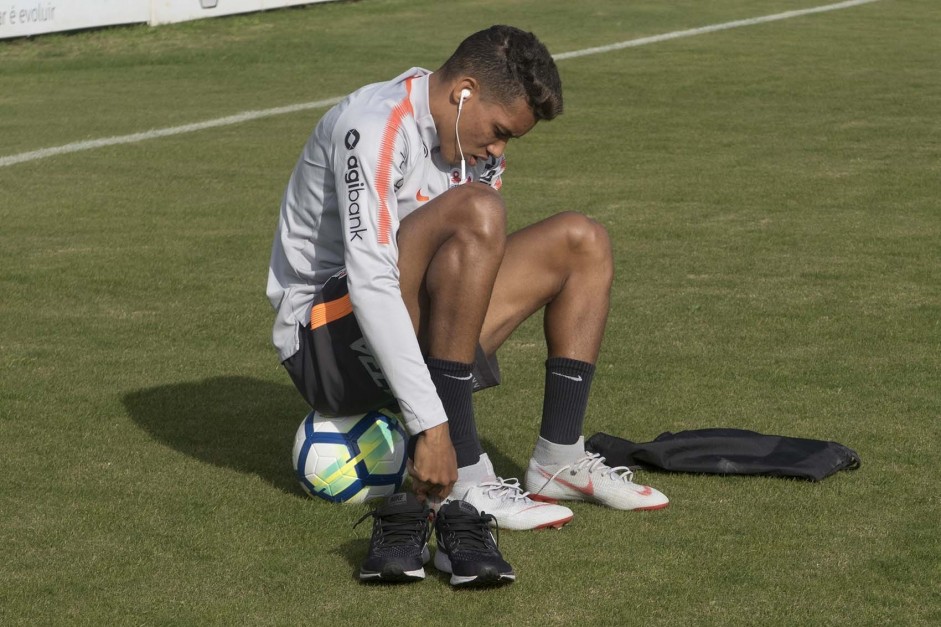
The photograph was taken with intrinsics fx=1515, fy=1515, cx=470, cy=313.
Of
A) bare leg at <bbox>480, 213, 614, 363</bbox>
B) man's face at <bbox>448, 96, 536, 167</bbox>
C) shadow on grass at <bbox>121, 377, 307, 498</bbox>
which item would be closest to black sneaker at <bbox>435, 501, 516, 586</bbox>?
bare leg at <bbox>480, 213, 614, 363</bbox>

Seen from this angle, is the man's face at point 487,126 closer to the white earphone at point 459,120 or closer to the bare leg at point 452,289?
the white earphone at point 459,120

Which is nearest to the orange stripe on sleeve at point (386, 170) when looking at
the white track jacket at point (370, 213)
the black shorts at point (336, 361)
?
the white track jacket at point (370, 213)

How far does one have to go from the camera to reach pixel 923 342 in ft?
20.6

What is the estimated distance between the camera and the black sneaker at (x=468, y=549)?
3.71 m

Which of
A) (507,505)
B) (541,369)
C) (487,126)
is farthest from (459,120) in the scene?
(541,369)

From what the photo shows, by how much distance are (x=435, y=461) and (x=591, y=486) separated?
2.27 feet

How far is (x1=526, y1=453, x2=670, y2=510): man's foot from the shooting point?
171 inches

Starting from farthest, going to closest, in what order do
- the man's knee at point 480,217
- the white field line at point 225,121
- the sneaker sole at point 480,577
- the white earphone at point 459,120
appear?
the white field line at point 225,121 → the white earphone at point 459,120 → the man's knee at point 480,217 → the sneaker sole at point 480,577

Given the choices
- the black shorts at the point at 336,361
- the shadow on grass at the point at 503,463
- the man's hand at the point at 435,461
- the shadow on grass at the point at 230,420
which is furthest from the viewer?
the shadow on grass at the point at 230,420

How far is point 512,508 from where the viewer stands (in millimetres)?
4188

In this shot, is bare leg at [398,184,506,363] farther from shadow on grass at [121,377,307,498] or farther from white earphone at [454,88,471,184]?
shadow on grass at [121,377,307,498]

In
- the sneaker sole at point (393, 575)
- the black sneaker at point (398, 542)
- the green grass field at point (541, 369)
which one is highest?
the black sneaker at point (398, 542)

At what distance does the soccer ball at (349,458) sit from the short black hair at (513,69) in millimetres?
1061

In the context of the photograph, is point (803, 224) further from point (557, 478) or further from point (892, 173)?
point (557, 478)
